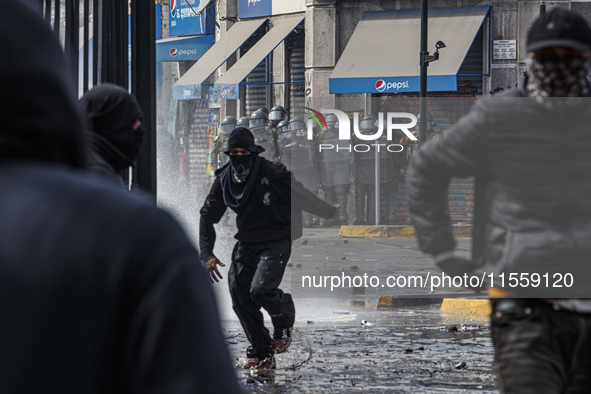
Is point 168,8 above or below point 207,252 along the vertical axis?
above

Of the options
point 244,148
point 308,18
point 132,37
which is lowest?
point 244,148

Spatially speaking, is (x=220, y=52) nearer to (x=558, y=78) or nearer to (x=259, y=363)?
(x=259, y=363)

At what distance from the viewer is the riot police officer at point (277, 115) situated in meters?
18.9

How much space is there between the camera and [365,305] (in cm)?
919

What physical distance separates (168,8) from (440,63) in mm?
11805

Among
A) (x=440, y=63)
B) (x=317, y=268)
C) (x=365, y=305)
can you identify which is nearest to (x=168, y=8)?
(x=440, y=63)

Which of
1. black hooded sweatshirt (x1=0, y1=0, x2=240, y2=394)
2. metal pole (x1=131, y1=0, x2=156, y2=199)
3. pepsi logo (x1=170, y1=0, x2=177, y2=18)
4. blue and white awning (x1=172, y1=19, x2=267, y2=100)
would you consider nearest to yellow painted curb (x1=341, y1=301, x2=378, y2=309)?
metal pole (x1=131, y1=0, x2=156, y2=199)

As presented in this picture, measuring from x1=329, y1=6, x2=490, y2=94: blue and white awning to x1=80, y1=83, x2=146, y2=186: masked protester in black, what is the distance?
1403 centimetres

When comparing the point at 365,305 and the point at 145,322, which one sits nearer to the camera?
the point at 145,322

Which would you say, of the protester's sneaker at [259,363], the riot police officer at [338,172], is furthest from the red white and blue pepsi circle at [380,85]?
the protester's sneaker at [259,363]

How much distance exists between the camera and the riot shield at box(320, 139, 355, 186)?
15.7m

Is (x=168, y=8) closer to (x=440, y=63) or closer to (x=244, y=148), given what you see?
(x=440, y=63)

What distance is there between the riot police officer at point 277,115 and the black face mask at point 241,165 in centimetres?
1230

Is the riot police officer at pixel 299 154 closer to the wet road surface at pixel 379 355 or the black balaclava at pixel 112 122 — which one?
the wet road surface at pixel 379 355
